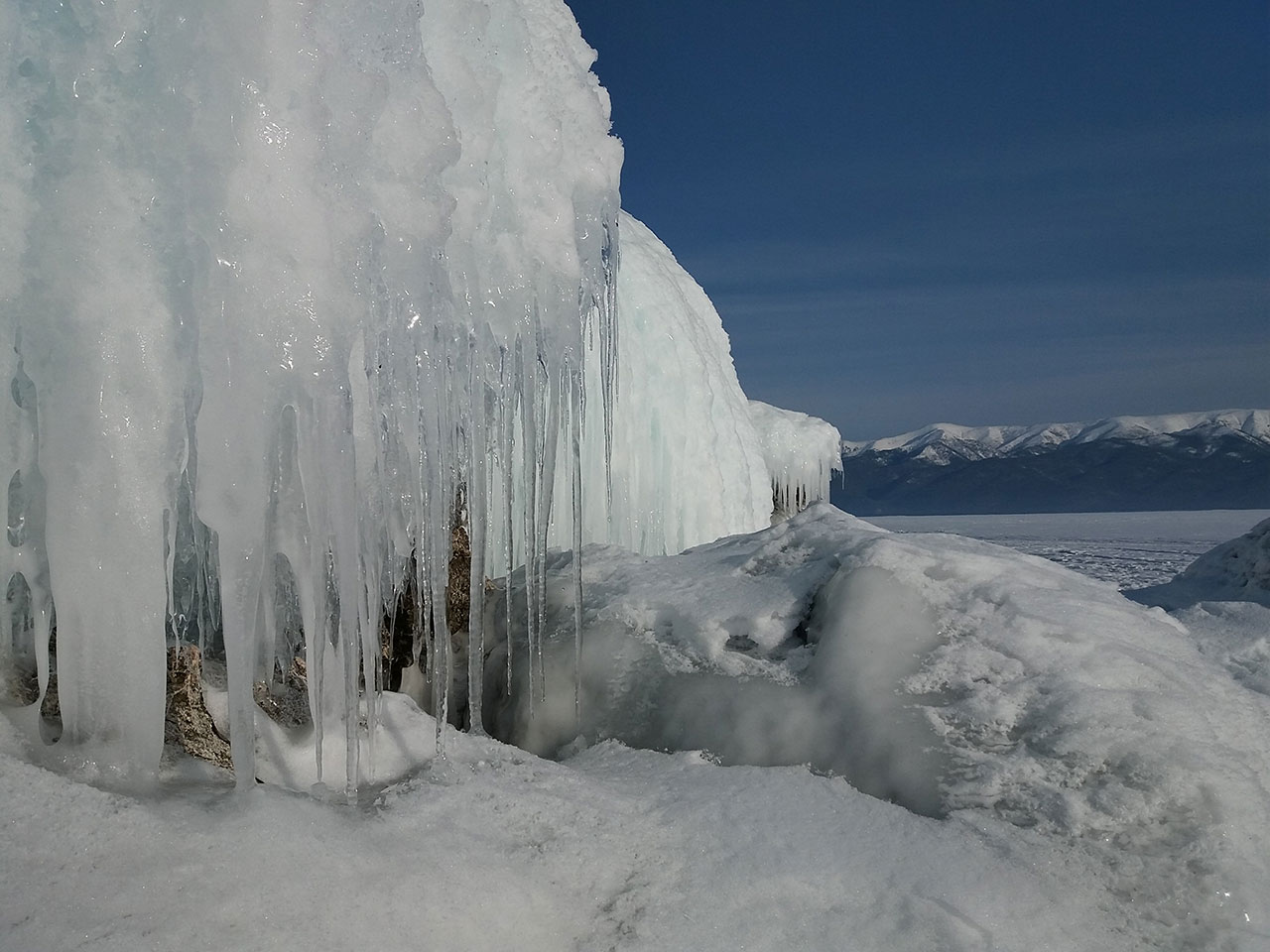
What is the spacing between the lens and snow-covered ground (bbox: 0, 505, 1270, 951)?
5.33 ft

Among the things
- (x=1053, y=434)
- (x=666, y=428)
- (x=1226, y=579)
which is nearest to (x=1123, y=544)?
(x=666, y=428)

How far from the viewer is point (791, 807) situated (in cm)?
228

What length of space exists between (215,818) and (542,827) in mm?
725

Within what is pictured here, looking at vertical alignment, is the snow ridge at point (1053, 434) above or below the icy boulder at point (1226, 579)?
above

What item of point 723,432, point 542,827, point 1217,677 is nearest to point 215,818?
point 542,827

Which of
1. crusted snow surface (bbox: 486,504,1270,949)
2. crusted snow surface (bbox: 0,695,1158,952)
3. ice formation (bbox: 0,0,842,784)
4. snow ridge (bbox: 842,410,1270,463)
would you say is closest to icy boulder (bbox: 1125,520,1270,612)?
crusted snow surface (bbox: 486,504,1270,949)

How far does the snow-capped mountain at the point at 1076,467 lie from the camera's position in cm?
10388

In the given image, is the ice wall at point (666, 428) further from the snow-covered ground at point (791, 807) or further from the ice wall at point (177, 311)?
the ice wall at point (177, 311)

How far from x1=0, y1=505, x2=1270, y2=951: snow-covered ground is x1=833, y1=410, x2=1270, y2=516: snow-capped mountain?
294ft

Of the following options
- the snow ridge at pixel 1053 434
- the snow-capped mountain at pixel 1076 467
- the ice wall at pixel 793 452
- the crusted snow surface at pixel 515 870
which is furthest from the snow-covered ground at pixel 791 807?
the snow ridge at pixel 1053 434

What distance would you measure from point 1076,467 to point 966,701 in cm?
13026

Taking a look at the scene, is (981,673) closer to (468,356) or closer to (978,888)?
(978,888)

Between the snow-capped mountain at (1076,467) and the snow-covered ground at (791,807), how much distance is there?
89.6 metres

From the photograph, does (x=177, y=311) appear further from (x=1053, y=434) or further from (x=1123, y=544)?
(x=1053, y=434)
